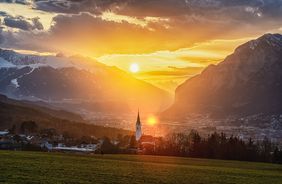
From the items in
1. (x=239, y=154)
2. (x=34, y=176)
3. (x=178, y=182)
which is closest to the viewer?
(x=34, y=176)

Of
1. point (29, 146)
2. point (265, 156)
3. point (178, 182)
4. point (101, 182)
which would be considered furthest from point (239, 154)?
point (101, 182)

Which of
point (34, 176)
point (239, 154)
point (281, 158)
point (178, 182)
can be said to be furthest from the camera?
point (239, 154)

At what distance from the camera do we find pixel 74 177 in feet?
201

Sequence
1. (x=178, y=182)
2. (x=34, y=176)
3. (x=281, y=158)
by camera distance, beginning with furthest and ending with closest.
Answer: (x=281, y=158) < (x=178, y=182) < (x=34, y=176)

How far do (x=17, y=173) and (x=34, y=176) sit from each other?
2.74 metres

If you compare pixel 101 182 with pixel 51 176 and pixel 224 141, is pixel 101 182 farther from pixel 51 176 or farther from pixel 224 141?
pixel 224 141

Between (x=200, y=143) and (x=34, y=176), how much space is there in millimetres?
140232

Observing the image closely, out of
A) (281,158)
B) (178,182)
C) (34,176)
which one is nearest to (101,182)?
(34,176)

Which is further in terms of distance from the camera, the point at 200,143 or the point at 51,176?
the point at 200,143

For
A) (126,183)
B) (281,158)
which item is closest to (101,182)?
(126,183)

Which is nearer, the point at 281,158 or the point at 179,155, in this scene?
the point at 281,158

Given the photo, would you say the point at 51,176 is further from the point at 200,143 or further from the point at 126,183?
the point at 200,143

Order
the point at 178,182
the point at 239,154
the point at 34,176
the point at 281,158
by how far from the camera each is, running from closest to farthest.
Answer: the point at 34,176 → the point at 178,182 → the point at 281,158 → the point at 239,154

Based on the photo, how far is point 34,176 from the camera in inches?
2280
